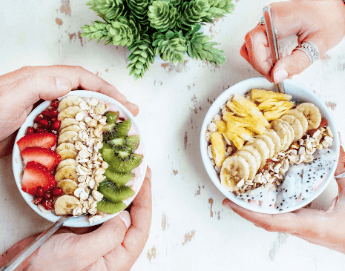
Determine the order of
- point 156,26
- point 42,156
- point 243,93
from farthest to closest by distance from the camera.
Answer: point 243,93 < point 42,156 < point 156,26

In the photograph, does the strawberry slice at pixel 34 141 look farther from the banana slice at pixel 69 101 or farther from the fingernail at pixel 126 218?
the fingernail at pixel 126 218

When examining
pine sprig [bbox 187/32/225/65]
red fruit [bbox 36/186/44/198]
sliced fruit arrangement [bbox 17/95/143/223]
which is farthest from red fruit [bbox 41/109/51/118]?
pine sprig [bbox 187/32/225/65]

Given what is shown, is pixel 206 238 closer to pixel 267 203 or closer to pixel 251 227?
pixel 251 227

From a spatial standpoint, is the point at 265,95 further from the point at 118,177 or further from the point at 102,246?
the point at 102,246

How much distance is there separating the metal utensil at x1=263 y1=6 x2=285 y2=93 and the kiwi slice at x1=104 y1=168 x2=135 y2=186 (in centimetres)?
52

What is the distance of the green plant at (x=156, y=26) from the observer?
2.04 feet

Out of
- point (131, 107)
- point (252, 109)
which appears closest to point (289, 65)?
point (252, 109)

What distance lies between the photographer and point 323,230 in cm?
86

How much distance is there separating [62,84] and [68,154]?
0.64 feet

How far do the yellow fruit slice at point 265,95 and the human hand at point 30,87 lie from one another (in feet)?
1.64

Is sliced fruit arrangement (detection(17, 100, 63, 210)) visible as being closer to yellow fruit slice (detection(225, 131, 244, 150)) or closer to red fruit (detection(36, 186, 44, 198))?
red fruit (detection(36, 186, 44, 198))

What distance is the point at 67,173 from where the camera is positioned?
75 cm

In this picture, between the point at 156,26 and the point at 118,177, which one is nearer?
the point at 156,26

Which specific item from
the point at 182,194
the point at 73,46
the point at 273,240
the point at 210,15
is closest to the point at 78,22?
the point at 73,46
